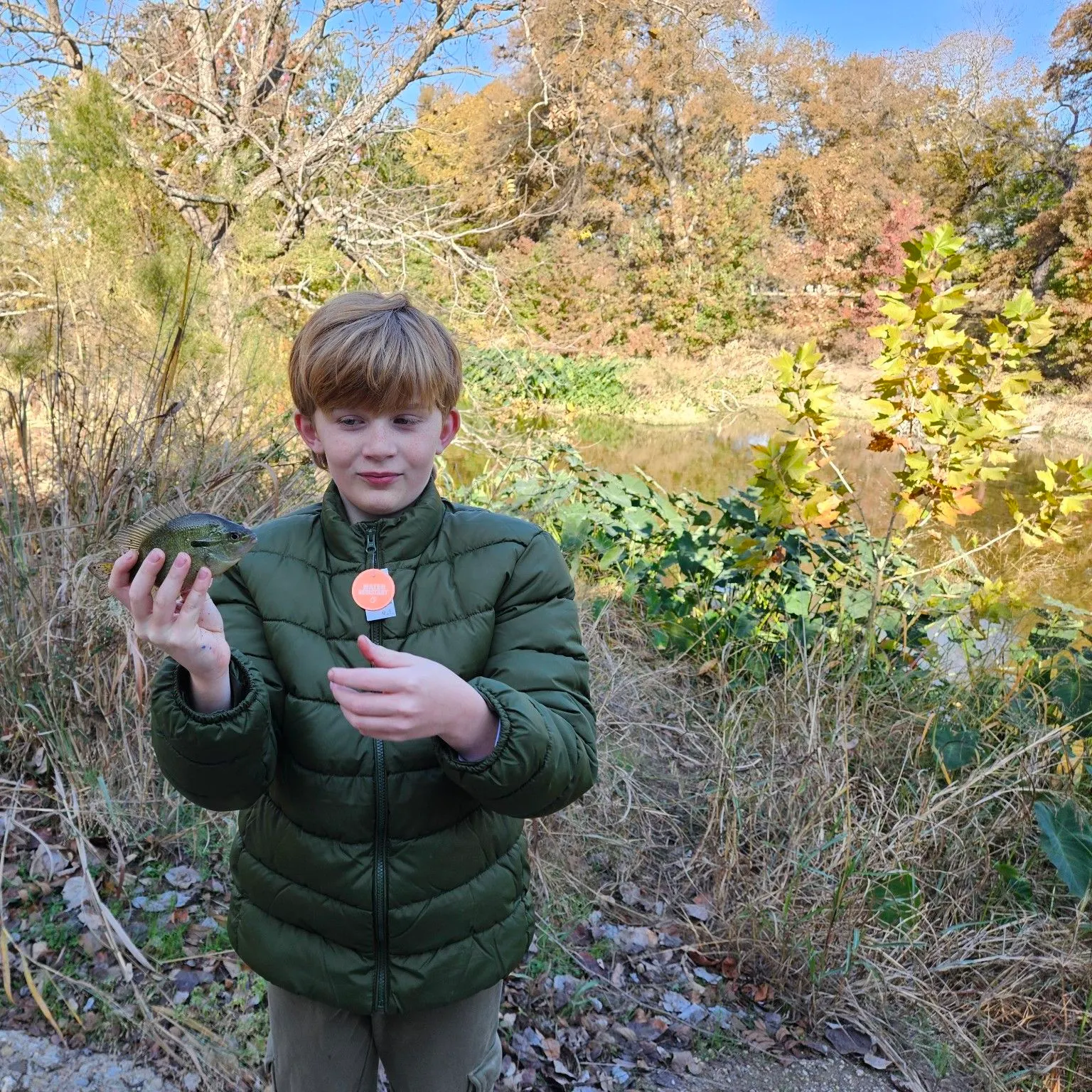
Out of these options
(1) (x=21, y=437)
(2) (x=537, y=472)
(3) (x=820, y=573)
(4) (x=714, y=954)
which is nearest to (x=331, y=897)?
(4) (x=714, y=954)

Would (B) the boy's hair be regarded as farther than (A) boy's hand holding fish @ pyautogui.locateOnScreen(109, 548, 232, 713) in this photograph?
Yes

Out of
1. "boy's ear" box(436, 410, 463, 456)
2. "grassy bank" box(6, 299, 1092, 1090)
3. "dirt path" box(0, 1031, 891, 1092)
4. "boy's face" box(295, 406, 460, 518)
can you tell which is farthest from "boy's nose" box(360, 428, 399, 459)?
"dirt path" box(0, 1031, 891, 1092)

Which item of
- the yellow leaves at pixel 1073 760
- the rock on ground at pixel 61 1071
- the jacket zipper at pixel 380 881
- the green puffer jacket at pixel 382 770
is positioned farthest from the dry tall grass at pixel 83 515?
the yellow leaves at pixel 1073 760

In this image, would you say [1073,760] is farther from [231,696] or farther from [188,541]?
[188,541]

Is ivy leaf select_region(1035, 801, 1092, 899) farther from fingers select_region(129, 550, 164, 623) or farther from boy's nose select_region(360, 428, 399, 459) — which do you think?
fingers select_region(129, 550, 164, 623)

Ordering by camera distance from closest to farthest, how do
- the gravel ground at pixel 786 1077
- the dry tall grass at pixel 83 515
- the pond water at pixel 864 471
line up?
the gravel ground at pixel 786 1077, the dry tall grass at pixel 83 515, the pond water at pixel 864 471

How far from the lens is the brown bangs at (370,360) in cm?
113

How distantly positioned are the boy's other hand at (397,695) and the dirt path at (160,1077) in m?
1.43

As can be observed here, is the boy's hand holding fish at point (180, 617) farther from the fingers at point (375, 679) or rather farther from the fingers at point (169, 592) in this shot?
the fingers at point (375, 679)

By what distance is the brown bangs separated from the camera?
1129 millimetres

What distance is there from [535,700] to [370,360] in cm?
52

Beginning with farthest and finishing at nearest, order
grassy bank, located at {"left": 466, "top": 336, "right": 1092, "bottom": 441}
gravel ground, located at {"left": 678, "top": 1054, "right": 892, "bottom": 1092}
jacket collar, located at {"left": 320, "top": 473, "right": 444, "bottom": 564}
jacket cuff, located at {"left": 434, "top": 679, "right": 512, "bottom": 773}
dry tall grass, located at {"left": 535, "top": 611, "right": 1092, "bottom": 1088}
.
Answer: grassy bank, located at {"left": 466, "top": 336, "right": 1092, "bottom": 441}
dry tall grass, located at {"left": 535, "top": 611, "right": 1092, "bottom": 1088}
gravel ground, located at {"left": 678, "top": 1054, "right": 892, "bottom": 1092}
jacket collar, located at {"left": 320, "top": 473, "right": 444, "bottom": 564}
jacket cuff, located at {"left": 434, "top": 679, "right": 512, "bottom": 773}

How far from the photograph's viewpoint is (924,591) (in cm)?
331

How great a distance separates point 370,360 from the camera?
1.12m
